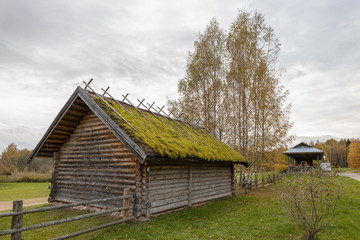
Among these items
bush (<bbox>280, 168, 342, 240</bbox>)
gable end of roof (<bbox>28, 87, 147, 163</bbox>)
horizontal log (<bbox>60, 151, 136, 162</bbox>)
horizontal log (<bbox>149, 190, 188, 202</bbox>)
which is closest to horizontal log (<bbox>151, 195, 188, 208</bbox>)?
horizontal log (<bbox>149, 190, 188, 202</bbox>)

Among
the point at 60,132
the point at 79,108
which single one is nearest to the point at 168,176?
the point at 79,108

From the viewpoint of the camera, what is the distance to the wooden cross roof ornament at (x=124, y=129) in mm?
9336

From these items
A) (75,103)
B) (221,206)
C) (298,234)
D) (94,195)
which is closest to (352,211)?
(298,234)

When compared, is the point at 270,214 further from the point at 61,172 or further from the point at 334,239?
the point at 61,172

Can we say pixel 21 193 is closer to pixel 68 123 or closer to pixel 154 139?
pixel 68 123

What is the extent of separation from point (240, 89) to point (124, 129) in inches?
533

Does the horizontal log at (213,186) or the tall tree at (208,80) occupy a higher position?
the tall tree at (208,80)

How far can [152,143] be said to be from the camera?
376 inches

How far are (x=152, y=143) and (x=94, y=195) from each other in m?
4.62

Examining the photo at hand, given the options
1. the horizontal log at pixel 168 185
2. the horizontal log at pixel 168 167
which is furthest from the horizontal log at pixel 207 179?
the horizontal log at pixel 168 167

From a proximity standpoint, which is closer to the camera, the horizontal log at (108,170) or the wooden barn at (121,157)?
the wooden barn at (121,157)

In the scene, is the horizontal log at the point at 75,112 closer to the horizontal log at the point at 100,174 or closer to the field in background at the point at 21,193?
the horizontal log at the point at 100,174

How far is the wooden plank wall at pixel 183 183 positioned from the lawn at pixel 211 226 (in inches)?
23.7

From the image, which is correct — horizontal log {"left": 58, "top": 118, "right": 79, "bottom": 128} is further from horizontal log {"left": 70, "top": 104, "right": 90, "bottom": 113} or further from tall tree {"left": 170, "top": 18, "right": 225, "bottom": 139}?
tall tree {"left": 170, "top": 18, "right": 225, "bottom": 139}
